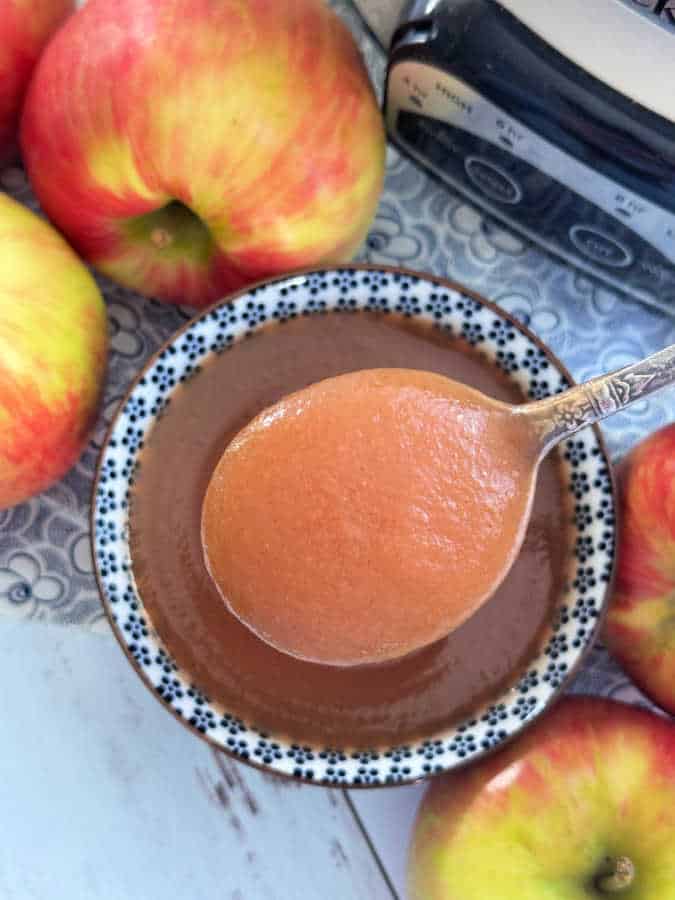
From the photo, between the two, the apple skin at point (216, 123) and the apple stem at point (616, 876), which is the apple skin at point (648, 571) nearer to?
the apple stem at point (616, 876)

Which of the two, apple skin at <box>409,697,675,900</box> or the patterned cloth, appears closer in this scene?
apple skin at <box>409,697,675,900</box>

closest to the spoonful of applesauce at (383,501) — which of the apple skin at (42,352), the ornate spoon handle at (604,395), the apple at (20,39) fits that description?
the ornate spoon handle at (604,395)

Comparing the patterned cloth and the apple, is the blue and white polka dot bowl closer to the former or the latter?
the patterned cloth

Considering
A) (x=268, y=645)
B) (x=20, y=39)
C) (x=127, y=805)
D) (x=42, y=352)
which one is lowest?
(x=127, y=805)

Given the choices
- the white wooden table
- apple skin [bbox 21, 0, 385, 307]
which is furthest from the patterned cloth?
apple skin [bbox 21, 0, 385, 307]

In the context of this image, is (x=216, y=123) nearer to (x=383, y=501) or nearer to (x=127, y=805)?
(x=383, y=501)

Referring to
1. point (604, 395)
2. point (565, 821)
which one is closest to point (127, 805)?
point (565, 821)
